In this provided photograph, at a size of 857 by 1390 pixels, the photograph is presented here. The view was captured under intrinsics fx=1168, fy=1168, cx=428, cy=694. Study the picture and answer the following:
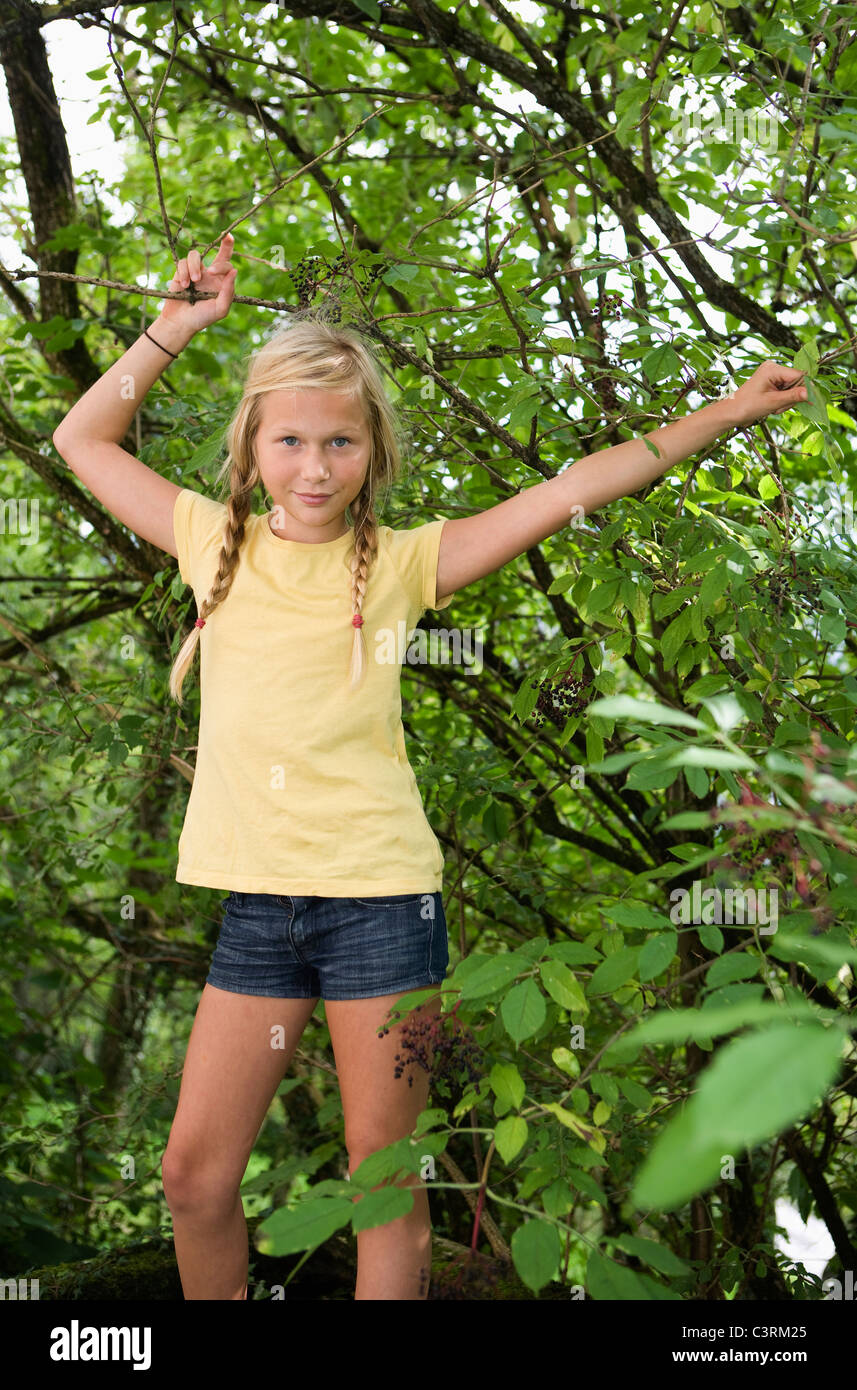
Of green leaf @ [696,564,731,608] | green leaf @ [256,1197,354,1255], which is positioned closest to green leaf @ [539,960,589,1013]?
green leaf @ [256,1197,354,1255]

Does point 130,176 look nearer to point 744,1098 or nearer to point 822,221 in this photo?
point 822,221

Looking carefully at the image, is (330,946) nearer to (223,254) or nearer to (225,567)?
→ (225,567)

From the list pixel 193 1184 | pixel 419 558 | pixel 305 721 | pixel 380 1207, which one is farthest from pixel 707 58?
pixel 193 1184

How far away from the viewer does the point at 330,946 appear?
1813mm

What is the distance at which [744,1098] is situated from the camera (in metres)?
0.63

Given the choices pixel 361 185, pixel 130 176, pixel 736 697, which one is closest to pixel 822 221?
pixel 736 697

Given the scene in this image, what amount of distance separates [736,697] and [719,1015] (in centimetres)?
110

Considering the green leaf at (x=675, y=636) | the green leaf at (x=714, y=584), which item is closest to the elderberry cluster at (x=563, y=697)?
the green leaf at (x=675, y=636)

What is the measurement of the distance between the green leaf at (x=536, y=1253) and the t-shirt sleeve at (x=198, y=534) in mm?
1153

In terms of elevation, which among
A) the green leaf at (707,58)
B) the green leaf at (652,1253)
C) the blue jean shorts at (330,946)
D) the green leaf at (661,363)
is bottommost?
the green leaf at (652,1253)

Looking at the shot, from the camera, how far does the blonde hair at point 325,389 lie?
190 cm

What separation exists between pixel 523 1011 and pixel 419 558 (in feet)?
2.80

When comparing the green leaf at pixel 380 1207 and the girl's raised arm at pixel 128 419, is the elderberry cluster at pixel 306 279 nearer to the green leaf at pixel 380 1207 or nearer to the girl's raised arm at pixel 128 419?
the girl's raised arm at pixel 128 419

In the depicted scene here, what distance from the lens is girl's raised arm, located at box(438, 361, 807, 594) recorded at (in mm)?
1784
